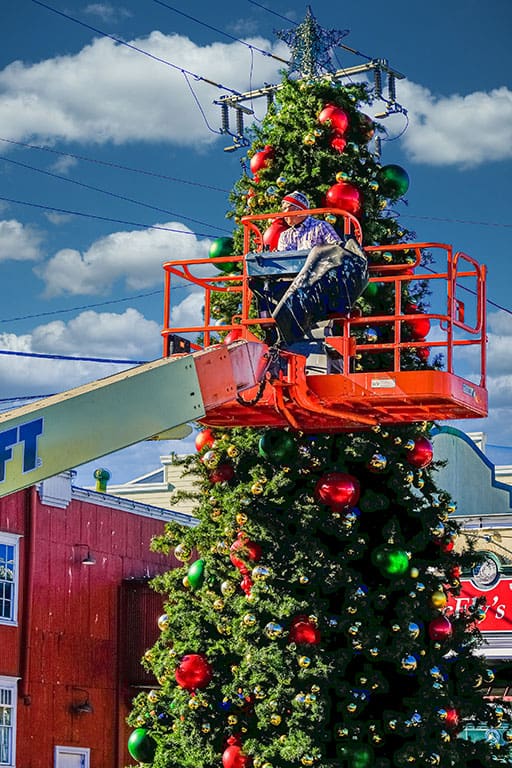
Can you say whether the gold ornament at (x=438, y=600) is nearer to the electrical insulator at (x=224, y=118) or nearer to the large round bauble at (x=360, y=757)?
the large round bauble at (x=360, y=757)

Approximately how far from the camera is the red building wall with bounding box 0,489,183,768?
22.9m

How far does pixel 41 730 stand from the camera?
23.1 meters

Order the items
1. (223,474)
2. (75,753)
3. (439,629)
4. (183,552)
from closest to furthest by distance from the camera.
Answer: (439,629), (223,474), (183,552), (75,753)

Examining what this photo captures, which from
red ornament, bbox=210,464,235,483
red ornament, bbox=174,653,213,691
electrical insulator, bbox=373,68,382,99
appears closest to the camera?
red ornament, bbox=174,653,213,691

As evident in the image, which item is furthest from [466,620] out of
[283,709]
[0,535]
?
[0,535]

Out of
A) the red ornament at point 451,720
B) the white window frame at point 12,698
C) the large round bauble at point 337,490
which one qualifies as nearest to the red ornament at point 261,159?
the large round bauble at point 337,490

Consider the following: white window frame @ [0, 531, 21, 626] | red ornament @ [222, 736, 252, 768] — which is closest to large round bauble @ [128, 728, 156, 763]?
red ornament @ [222, 736, 252, 768]

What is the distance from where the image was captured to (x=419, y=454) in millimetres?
13852

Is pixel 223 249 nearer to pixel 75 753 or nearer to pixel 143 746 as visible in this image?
pixel 143 746

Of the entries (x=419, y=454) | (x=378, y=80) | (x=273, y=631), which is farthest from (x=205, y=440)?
(x=378, y=80)

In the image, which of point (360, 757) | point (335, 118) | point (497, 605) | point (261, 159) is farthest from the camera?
point (497, 605)

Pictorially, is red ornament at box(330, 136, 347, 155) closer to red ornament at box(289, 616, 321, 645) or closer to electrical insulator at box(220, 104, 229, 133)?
red ornament at box(289, 616, 321, 645)

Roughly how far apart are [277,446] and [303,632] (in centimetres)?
186

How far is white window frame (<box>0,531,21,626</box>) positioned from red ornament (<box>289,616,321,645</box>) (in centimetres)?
1078
